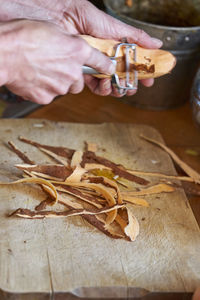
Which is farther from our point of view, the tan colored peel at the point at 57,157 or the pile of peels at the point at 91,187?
the tan colored peel at the point at 57,157

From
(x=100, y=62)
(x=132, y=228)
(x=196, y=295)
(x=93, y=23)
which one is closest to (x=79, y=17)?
(x=93, y=23)

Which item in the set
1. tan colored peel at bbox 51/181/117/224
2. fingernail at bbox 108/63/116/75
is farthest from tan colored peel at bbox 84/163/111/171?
fingernail at bbox 108/63/116/75

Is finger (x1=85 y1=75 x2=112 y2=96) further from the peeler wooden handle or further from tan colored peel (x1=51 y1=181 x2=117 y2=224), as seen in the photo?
tan colored peel (x1=51 y1=181 x2=117 y2=224)

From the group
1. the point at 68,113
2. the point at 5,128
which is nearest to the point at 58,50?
the point at 5,128

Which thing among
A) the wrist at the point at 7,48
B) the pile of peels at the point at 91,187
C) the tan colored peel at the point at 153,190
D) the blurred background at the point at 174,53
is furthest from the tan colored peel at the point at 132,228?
the blurred background at the point at 174,53

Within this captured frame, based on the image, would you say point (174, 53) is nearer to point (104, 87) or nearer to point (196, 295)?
point (104, 87)

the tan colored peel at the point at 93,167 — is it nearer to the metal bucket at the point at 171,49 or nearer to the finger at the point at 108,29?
the finger at the point at 108,29
